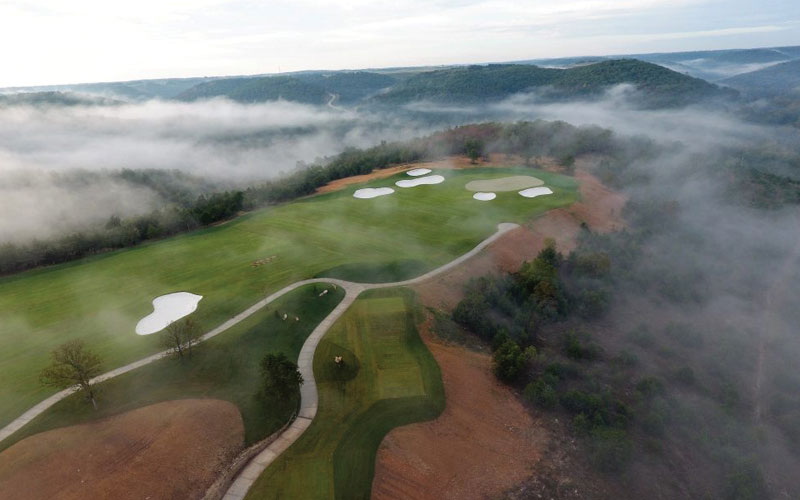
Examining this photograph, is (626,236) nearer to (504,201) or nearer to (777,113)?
(504,201)

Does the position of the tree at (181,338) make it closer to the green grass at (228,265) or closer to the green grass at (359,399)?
the green grass at (228,265)

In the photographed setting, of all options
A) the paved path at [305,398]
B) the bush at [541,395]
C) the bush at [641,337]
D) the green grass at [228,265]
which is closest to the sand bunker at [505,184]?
the green grass at [228,265]

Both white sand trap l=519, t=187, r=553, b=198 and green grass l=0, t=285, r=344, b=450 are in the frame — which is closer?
green grass l=0, t=285, r=344, b=450

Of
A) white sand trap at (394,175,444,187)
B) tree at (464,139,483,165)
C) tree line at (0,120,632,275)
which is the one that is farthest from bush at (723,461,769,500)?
tree at (464,139,483,165)

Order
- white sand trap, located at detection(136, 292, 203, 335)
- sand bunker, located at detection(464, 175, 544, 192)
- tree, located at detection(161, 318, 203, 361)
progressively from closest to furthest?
tree, located at detection(161, 318, 203, 361) < white sand trap, located at detection(136, 292, 203, 335) < sand bunker, located at detection(464, 175, 544, 192)

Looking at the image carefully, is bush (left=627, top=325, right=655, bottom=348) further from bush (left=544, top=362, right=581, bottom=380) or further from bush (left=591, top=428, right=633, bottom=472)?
bush (left=591, top=428, right=633, bottom=472)

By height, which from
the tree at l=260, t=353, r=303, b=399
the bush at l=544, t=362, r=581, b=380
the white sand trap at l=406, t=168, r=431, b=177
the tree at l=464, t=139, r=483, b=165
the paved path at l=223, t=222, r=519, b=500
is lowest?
the bush at l=544, t=362, r=581, b=380
